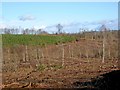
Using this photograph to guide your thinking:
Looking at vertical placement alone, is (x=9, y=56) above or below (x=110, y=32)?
below

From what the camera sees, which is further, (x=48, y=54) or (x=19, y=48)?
(x=48, y=54)

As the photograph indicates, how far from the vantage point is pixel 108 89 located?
1211 centimetres

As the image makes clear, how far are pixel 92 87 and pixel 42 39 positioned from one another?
39141mm

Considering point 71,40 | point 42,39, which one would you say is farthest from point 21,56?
point 71,40

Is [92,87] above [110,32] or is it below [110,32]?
below

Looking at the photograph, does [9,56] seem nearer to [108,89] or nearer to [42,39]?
[42,39]

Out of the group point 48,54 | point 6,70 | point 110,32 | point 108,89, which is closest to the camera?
point 108,89

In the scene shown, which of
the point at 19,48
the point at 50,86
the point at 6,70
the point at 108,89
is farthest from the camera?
the point at 19,48

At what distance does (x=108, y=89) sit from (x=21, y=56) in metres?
25.6

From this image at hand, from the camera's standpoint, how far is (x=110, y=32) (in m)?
53.3

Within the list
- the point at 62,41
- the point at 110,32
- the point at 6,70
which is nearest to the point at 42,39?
the point at 62,41

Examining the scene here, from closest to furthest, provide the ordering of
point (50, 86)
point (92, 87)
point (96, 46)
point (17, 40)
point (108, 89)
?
point (108, 89), point (92, 87), point (50, 86), point (96, 46), point (17, 40)

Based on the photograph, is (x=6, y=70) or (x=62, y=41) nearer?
(x=6, y=70)

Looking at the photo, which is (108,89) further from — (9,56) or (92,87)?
(9,56)
